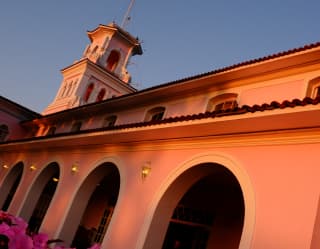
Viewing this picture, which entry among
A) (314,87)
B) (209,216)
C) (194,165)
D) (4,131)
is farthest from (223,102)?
(4,131)

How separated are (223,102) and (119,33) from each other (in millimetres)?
19226

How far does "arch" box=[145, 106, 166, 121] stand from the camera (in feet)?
47.0

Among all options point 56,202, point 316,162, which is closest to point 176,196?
point 316,162

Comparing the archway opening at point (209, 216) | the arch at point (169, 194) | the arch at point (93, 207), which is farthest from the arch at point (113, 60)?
the arch at point (169, 194)

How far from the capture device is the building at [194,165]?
5.99 m

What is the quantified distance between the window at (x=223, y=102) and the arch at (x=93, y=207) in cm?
399

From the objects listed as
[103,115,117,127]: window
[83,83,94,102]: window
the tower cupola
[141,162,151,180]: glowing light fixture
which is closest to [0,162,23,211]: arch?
[103,115,117,127]: window

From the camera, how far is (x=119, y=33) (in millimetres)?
29000

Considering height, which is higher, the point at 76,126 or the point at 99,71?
the point at 99,71

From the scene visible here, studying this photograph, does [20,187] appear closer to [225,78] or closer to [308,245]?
[225,78]

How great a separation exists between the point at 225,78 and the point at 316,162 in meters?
6.07

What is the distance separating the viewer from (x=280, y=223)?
228 inches

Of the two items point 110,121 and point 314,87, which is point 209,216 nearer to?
point 314,87

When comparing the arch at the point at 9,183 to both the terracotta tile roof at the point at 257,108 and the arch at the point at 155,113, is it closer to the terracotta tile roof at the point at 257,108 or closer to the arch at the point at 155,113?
the arch at the point at 155,113
